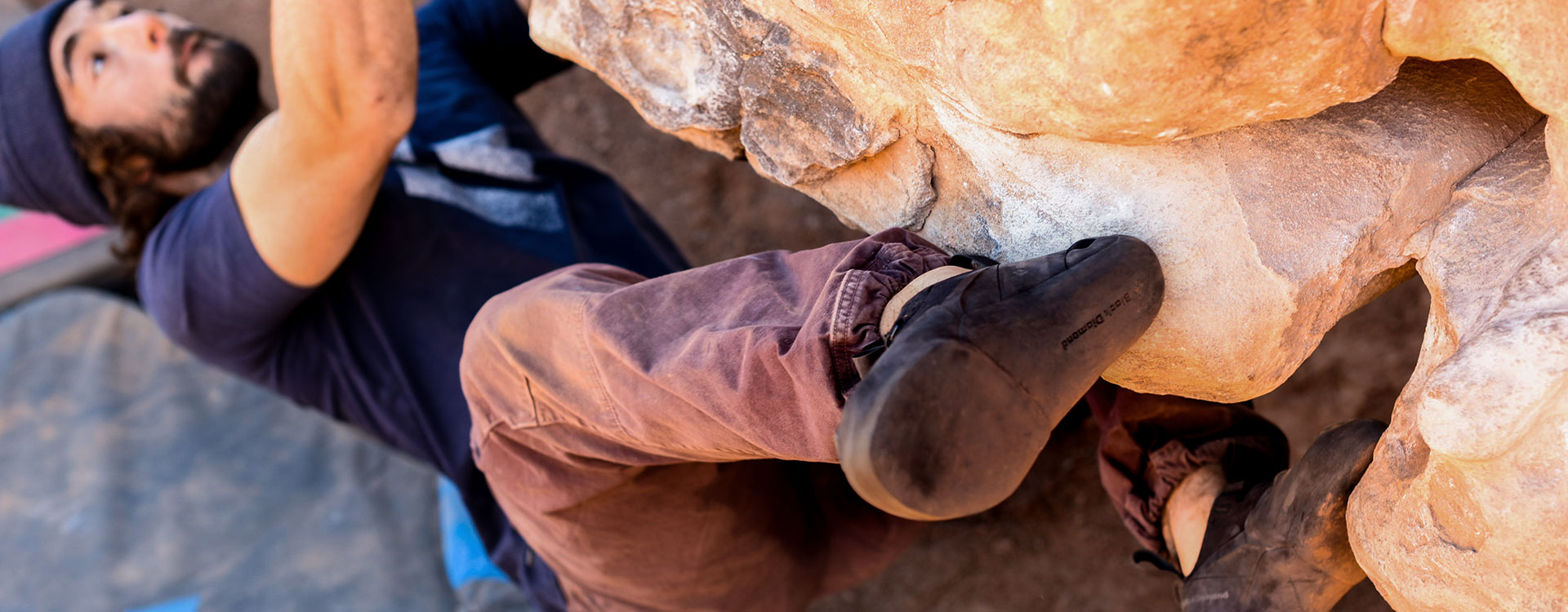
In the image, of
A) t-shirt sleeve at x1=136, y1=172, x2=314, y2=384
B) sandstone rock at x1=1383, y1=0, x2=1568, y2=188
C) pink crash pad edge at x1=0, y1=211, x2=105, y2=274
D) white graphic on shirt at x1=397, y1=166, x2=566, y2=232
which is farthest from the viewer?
pink crash pad edge at x1=0, y1=211, x2=105, y2=274

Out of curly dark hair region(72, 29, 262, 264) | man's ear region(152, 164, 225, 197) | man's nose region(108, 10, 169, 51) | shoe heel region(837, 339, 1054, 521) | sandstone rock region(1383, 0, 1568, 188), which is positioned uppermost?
sandstone rock region(1383, 0, 1568, 188)

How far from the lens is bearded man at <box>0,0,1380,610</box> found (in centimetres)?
66

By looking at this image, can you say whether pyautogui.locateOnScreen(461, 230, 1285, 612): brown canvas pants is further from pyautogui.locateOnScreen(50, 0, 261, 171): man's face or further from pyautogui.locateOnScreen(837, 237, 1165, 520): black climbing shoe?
pyautogui.locateOnScreen(50, 0, 261, 171): man's face

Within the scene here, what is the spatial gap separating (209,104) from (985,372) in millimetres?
1376

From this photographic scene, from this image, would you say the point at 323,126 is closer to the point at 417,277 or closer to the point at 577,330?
the point at 417,277

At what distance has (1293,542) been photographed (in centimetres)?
84

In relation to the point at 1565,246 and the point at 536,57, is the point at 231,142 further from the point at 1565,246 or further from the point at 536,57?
the point at 1565,246

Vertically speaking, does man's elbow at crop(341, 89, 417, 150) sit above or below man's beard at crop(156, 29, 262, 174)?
above

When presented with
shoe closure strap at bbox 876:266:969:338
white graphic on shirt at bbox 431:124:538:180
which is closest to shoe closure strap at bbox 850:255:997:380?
shoe closure strap at bbox 876:266:969:338

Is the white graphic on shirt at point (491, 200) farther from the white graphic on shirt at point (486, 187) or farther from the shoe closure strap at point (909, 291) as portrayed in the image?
the shoe closure strap at point (909, 291)

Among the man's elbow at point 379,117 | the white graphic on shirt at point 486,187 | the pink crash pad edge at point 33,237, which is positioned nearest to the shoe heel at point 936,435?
the man's elbow at point 379,117

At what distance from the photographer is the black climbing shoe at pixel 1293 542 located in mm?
796

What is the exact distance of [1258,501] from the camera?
92 centimetres

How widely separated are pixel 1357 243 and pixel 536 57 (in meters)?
1.35
